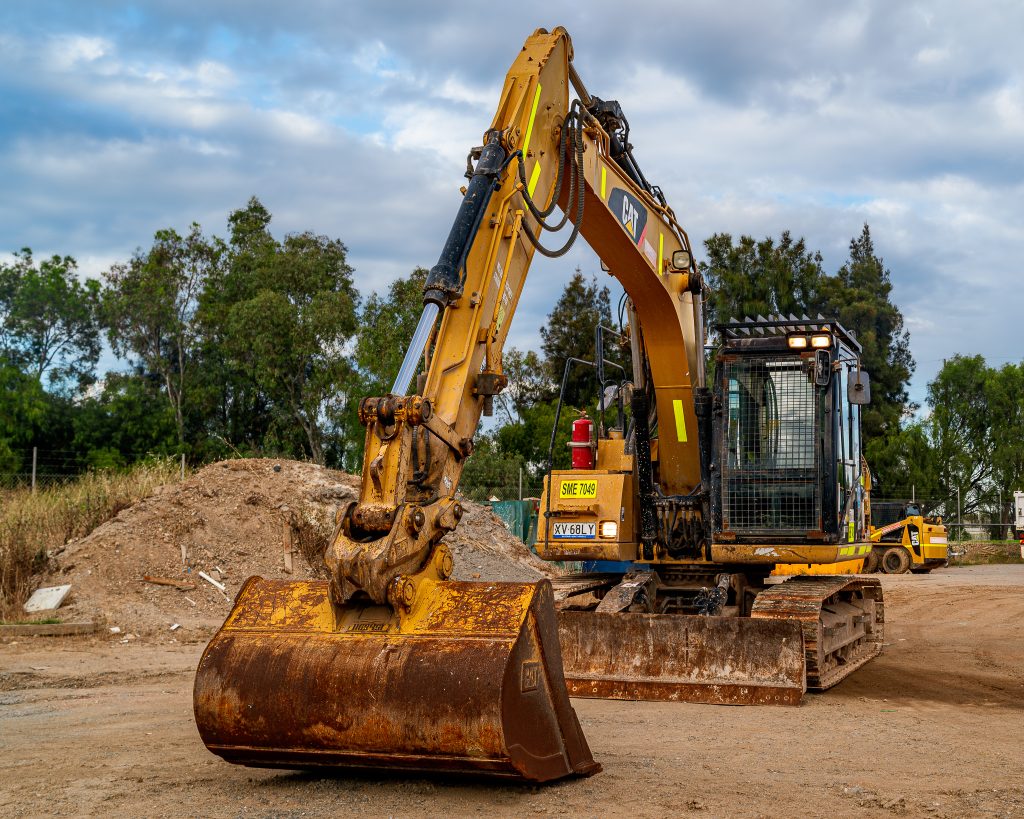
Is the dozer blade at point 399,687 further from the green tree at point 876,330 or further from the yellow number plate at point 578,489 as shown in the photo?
the green tree at point 876,330

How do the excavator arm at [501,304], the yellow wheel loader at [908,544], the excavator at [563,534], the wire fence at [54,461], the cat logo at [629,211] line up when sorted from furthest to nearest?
the wire fence at [54,461] < the yellow wheel loader at [908,544] < the cat logo at [629,211] < the excavator arm at [501,304] < the excavator at [563,534]

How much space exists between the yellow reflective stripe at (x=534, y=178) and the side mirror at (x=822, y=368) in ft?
10.4

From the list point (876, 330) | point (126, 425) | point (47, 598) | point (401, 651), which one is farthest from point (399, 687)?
point (876, 330)

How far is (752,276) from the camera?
49.3m

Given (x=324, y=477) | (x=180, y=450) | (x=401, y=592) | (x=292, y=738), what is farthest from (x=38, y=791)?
(x=180, y=450)

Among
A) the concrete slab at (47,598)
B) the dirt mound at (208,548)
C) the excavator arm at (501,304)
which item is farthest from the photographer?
the dirt mound at (208,548)

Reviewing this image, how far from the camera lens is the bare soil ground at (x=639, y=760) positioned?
17.4ft

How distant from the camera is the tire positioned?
2689 cm

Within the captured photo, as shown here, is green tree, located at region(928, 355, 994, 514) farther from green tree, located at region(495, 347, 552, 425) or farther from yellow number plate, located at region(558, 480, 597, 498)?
yellow number plate, located at region(558, 480, 597, 498)

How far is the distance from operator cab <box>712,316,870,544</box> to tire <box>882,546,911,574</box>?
59.9ft

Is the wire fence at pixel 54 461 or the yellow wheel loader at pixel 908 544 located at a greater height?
the wire fence at pixel 54 461

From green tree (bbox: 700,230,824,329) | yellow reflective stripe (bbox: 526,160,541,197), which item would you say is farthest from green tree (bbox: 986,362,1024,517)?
yellow reflective stripe (bbox: 526,160,541,197)

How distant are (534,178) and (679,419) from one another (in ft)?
10.9

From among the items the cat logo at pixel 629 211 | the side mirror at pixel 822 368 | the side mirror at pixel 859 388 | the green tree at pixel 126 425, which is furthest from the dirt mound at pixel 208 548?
the green tree at pixel 126 425
